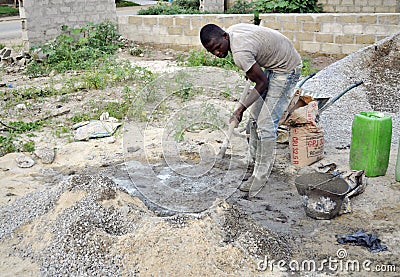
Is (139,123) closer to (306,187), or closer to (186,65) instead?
(306,187)

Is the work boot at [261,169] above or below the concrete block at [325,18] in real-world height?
below

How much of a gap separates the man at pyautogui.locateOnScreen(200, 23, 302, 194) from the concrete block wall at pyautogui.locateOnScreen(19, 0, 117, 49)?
6.71m

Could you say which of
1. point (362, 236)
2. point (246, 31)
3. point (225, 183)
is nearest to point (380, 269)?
point (362, 236)

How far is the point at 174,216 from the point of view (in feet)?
11.1

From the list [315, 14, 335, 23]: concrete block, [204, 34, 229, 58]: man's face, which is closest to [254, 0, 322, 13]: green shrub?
[315, 14, 335, 23]: concrete block

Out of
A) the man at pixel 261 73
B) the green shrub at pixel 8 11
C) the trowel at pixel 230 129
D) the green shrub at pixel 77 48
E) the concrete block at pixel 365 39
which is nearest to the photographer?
the man at pixel 261 73

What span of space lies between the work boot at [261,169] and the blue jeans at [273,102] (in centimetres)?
8

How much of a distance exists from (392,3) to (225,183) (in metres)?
8.22

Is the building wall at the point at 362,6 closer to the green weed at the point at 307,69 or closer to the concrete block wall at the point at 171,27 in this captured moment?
the concrete block wall at the point at 171,27

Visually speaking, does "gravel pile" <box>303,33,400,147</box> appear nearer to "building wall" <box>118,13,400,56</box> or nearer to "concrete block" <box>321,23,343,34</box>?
"building wall" <box>118,13,400,56</box>

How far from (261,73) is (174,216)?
125 cm

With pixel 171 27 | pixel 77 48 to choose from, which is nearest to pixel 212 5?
pixel 171 27

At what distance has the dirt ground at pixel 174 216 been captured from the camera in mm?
3010

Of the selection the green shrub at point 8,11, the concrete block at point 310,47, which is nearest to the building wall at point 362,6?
the concrete block at point 310,47
